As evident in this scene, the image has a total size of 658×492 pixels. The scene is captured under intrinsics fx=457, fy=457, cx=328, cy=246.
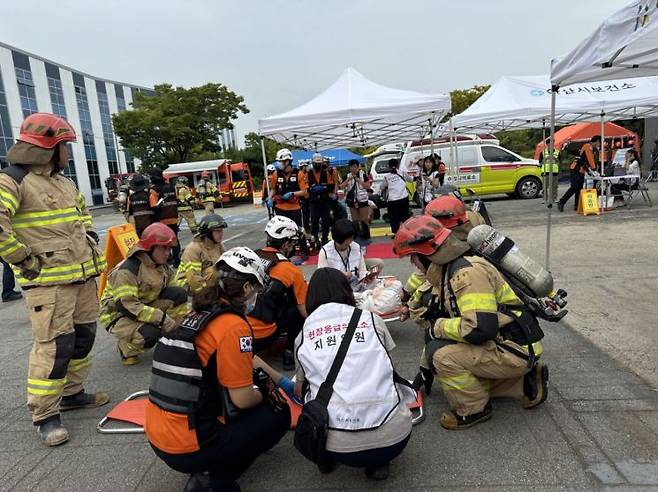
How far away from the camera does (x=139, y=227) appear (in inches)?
305

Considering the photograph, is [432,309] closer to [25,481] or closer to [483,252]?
[483,252]

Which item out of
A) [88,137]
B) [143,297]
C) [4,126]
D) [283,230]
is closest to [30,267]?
[143,297]

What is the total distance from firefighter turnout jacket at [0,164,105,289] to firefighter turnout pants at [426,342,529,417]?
2.37m

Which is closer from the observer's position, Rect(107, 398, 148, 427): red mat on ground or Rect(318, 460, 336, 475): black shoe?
Rect(318, 460, 336, 475): black shoe

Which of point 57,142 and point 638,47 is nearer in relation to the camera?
point 57,142

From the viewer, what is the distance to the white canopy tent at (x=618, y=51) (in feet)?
11.2

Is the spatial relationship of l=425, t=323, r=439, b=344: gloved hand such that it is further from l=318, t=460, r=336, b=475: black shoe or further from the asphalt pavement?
l=318, t=460, r=336, b=475: black shoe

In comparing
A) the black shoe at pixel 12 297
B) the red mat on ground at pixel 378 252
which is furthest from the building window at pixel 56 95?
the red mat on ground at pixel 378 252

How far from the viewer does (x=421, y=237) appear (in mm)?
2539

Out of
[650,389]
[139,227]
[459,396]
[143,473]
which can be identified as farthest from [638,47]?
[139,227]

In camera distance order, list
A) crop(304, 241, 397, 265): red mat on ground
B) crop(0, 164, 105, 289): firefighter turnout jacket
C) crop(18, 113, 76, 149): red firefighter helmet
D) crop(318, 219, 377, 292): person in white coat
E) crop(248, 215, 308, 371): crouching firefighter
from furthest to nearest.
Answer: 1. crop(304, 241, 397, 265): red mat on ground
2. crop(318, 219, 377, 292): person in white coat
3. crop(248, 215, 308, 371): crouching firefighter
4. crop(18, 113, 76, 149): red firefighter helmet
5. crop(0, 164, 105, 289): firefighter turnout jacket

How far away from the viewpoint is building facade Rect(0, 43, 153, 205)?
3525 cm

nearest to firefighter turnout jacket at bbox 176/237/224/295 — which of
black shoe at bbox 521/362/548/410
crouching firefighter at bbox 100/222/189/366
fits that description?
crouching firefighter at bbox 100/222/189/366

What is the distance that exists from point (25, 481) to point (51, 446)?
33 centimetres
